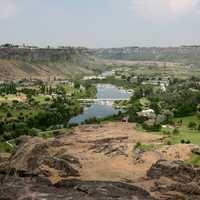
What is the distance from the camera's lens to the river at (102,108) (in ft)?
345

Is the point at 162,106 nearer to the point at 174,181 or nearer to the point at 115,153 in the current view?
the point at 115,153

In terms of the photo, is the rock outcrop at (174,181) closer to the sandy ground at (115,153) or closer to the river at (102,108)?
the sandy ground at (115,153)

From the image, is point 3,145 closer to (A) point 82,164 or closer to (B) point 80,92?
(A) point 82,164

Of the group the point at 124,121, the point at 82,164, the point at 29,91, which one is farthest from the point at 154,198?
the point at 29,91

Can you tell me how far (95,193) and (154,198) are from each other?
4.58m

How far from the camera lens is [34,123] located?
299 feet

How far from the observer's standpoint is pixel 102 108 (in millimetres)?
120188

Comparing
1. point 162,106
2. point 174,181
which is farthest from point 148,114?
point 174,181

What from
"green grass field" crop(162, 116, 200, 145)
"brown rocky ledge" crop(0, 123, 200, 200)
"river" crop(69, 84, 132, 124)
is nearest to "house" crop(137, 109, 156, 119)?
"river" crop(69, 84, 132, 124)

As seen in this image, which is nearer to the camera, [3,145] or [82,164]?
[82,164]

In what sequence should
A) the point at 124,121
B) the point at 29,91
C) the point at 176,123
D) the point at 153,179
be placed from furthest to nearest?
the point at 29,91
the point at 124,121
the point at 176,123
the point at 153,179

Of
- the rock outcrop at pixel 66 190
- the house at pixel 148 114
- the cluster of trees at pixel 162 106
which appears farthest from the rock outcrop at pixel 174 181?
the house at pixel 148 114

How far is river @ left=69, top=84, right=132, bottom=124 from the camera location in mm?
105300

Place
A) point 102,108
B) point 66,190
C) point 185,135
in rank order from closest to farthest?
1. point 66,190
2. point 185,135
3. point 102,108
